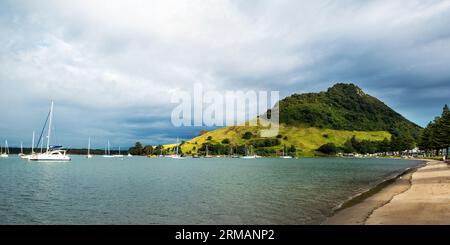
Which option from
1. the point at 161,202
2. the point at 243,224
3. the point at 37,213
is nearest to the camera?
the point at 243,224

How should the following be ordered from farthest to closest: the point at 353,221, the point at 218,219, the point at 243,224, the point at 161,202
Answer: the point at 161,202, the point at 218,219, the point at 243,224, the point at 353,221

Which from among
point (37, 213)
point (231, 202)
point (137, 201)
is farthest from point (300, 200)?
point (37, 213)

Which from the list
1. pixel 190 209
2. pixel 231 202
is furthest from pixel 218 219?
pixel 231 202

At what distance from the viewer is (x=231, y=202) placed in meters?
38.8

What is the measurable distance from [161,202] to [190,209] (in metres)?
5.90
